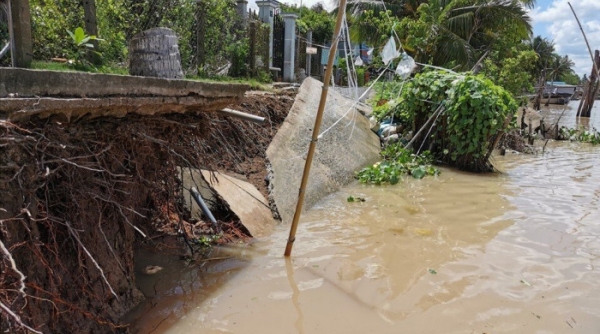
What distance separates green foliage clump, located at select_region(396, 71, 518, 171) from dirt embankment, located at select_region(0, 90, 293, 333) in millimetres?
5000

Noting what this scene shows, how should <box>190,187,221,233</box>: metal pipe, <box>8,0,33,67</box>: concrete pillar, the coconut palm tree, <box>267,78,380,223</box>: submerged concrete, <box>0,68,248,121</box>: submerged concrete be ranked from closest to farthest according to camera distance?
<box>0,68,248,121</box>: submerged concrete, <box>190,187,221,233</box>: metal pipe, <box>8,0,33,67</box>: concrete pillar, <box>267,78,380,223</box>: submerged concrete, the coconut palm tree

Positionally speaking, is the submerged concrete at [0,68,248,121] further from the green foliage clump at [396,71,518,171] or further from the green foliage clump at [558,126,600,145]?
the green foliage clump at [558,126,600,145]

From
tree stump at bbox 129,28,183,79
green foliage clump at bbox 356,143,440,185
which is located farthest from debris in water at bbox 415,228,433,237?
tree stump at bbox 129,28,183,79

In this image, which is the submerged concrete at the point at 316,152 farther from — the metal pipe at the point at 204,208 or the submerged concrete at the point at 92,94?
the submerged concrete at the point at 92,94

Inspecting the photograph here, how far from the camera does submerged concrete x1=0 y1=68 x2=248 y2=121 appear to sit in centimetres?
179

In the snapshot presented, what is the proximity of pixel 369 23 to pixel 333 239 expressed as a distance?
44.0ft

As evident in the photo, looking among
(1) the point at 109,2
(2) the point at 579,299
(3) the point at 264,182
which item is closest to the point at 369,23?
(1) the point at 109,2

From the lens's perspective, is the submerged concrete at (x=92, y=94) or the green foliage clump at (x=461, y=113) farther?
the green foliage clump at (x=461, y=113)

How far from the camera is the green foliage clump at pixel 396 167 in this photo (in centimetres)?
637

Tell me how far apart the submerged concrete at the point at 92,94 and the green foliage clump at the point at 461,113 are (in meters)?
5.15

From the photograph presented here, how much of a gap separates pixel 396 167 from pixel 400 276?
3.65m

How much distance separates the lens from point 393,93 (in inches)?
376

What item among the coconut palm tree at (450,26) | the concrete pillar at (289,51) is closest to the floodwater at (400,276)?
the coconut palm tree at (450,26)

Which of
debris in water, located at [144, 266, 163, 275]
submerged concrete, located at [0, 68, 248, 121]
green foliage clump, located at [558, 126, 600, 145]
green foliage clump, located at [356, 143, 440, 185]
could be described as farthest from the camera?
green foliage clump, located at [558, 126, 600, 145]
